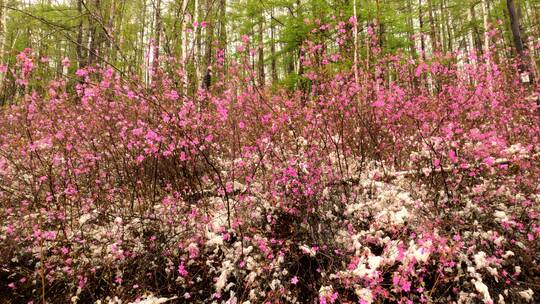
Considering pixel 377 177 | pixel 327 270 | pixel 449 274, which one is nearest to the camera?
pixel 449 274

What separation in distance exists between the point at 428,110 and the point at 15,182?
6735 mm

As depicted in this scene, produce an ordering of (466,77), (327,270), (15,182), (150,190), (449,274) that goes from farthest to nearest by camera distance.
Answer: (466,77) < (15,182) < (150,190) < (327,270) < (449,274)

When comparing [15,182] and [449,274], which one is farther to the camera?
[15,182]

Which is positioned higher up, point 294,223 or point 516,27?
point 516,27

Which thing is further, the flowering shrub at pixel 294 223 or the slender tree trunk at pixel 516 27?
the slender tree trunk at pixel 516 27

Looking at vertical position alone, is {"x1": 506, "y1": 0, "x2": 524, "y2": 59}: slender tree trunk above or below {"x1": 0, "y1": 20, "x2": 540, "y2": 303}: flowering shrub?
above

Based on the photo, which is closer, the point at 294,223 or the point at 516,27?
the point at 294,223

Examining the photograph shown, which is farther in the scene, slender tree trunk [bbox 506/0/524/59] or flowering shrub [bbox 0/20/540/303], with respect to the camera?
slender tree trunk [bbox 506/0/524/59]

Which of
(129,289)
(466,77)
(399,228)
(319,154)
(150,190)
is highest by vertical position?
(466,77)

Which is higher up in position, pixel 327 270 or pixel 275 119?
pixel 275 119

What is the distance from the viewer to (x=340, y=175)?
12.6 ft

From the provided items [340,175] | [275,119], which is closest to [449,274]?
[340,175]

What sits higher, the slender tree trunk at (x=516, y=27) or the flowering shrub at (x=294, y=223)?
the slender tree trunk at (x=516, y=27)

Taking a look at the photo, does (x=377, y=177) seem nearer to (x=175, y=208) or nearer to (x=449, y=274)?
(x=449, y=274)
